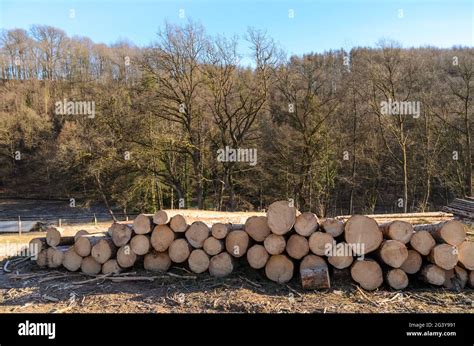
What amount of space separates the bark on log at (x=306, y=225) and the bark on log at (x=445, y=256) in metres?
1.78

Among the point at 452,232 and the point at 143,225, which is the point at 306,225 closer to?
the point at 452,232

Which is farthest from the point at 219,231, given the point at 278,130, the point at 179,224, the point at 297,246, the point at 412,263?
the point at 278,130

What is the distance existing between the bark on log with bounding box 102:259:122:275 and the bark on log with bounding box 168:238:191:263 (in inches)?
38.8

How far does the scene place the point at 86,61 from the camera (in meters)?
44.9

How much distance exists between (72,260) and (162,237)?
178 cm

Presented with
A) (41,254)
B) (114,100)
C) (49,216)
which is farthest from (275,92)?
(41,254)

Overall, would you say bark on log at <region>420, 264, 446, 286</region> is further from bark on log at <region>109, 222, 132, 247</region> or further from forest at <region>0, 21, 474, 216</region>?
forest at <region>0, 21, 474, 216</region>

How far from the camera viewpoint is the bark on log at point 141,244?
7.15 meters

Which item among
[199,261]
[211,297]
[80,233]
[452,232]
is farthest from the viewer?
[80,233]

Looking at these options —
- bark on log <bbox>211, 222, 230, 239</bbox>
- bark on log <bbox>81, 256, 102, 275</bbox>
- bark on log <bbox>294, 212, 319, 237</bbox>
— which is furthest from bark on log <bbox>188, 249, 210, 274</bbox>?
bark on log <bbox>81, 256, 102, 275</bbox>

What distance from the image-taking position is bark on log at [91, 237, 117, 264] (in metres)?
7.25

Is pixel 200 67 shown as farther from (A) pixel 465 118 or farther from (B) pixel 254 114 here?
(A) pixel 465 118

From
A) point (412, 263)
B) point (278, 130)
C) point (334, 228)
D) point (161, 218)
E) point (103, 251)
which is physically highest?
point (278, 130)

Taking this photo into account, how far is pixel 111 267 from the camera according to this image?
7230 millimetres
